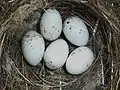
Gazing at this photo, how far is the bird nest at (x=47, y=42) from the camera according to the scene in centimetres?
158

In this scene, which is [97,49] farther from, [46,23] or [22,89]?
[22,89]

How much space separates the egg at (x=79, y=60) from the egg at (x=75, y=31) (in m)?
0.04

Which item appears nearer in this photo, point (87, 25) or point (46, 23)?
point (46, 23)

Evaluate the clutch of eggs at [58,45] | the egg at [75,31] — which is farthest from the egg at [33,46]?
the egg at [75,31]

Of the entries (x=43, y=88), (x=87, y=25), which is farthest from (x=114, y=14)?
(x=43, y=88)

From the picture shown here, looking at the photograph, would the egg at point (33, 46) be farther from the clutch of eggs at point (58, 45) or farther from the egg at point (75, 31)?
the egg at point (75, 31)

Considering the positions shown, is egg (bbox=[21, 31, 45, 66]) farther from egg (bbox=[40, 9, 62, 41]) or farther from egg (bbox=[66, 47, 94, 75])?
egg (bbox=[66, 47, 94, 75])

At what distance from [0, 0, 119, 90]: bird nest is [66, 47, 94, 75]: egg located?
0.18 feet

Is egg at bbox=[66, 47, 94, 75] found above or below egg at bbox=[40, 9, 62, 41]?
below

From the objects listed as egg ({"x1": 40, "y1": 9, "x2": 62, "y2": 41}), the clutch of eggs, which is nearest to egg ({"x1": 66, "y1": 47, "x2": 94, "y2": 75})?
the clutch of eggs

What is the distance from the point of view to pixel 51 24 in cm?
157

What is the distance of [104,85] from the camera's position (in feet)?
5.34

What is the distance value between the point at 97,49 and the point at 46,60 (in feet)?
0.86

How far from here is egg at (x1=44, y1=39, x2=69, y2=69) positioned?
159 centimetres
